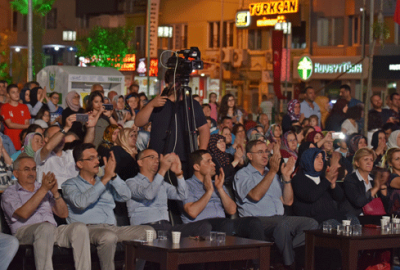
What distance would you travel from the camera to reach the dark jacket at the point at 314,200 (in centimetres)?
878

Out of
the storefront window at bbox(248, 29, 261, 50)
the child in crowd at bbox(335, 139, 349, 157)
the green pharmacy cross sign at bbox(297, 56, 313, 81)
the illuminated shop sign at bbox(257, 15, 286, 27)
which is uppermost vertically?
the illuminated shop sign at bbox(257, 15, 286, 27)

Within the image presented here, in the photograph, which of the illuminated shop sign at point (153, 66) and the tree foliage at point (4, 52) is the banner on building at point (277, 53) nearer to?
the illuminated shop sign at point (153, 66)

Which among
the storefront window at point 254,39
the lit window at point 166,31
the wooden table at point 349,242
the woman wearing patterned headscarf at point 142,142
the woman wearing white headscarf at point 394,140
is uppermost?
the lit window at point 166,31

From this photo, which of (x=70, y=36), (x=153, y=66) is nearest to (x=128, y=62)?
(x=153, y=66)

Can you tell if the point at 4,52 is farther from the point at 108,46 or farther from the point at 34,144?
the point at 34,144

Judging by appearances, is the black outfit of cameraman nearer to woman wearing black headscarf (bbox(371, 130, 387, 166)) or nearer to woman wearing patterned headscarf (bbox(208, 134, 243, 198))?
woman wearing patterned headscarf (bbox(208, 134, 243, 198))

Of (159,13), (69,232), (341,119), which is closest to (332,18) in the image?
(159,13)

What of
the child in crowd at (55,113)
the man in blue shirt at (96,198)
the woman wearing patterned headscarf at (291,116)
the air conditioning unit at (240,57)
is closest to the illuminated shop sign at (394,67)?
the air conditioning unit at (240,57)

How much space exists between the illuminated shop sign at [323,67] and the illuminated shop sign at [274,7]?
9.71 feet

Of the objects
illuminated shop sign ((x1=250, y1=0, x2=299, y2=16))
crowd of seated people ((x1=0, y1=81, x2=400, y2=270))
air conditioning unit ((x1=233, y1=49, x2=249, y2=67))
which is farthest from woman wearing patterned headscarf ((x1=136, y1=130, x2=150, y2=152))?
air conditioning unit ((x1=233, y1=49, x2=249, y2=67))

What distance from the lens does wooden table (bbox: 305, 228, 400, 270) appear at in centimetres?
724

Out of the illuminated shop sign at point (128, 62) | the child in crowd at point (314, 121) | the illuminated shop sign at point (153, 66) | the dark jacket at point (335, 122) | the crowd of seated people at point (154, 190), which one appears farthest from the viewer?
the illuminated shop sign at point (128, 62)

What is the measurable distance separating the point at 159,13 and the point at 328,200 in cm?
3784

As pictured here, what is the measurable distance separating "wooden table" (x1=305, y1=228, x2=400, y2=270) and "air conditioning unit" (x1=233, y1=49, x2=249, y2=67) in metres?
33.4
